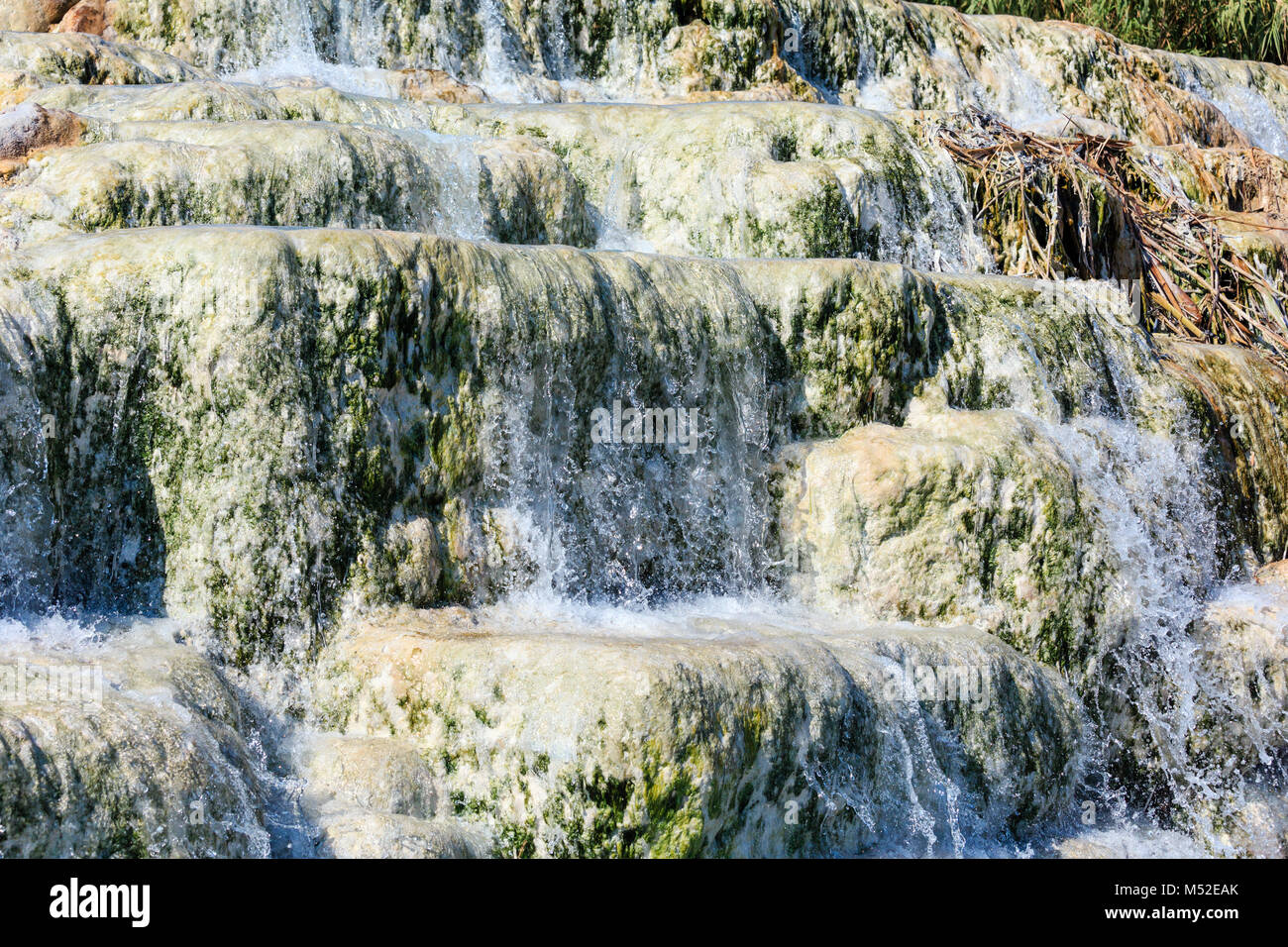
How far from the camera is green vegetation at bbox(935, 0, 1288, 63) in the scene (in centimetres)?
2019

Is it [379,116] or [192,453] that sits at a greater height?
[379,116]

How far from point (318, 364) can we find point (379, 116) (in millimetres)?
3772

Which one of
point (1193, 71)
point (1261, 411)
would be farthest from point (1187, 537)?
point (1193, 71)

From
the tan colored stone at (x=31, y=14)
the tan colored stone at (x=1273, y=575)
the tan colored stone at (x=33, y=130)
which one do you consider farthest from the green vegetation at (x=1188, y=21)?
the tan colored stone at (x=33, y=130)

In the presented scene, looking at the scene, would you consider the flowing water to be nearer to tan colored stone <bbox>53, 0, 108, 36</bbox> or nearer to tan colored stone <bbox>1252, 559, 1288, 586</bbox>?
tan colored stone <bbox>1252, 559, 1288, 586</bbox>

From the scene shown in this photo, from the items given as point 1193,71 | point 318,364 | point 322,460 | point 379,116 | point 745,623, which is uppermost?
point 1193,71

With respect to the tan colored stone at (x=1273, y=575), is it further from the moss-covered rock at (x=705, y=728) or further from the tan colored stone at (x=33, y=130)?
the tan colored stone at (x=33, y=130)

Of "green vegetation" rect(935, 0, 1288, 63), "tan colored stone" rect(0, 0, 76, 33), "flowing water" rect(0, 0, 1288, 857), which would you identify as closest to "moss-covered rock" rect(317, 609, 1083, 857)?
"flowing water" rect(0, 0, 1288, 857)

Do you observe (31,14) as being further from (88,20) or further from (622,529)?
(622,529)

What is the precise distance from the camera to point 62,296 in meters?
6.31

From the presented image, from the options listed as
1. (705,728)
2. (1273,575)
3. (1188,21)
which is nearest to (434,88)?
(1273,575)

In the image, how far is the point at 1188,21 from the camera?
21.0 meters
